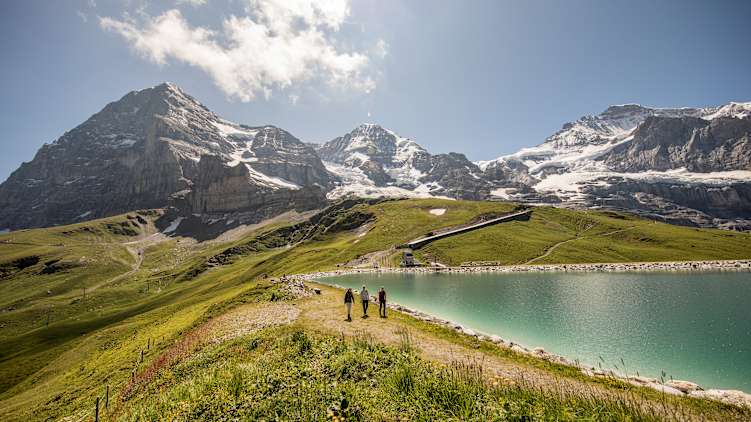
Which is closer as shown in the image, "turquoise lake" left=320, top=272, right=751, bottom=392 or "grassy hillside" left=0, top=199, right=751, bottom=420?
"grassy hillside" left=0, top=199, right=751, bottom=420

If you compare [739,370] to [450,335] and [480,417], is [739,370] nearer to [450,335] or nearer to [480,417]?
[450,335]

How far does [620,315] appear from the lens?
4225 centimetres

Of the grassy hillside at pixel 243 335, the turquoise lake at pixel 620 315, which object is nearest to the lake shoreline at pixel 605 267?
the grassy hillside at pixel 243 335

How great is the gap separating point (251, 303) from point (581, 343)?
38842 mm

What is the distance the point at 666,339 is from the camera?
1297 inches

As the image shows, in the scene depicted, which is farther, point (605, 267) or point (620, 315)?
point (605, 267)

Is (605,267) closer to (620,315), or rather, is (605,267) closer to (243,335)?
(620,315)

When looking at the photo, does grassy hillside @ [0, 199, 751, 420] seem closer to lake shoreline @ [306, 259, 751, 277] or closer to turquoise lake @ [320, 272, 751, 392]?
lake shoreline @ [306, 259, 751, 277]

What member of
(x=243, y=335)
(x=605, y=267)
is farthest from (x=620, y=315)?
(x=605, y=267)

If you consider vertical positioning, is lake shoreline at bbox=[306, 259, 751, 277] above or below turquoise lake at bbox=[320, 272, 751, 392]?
below

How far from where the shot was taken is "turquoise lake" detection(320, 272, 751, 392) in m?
27.9

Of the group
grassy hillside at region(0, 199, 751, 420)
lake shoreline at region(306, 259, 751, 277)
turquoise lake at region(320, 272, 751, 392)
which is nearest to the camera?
grassy hillside at region(0, 199, 751, 420)

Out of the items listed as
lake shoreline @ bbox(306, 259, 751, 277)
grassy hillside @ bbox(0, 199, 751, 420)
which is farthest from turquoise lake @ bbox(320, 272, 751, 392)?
grassy hillside @ bbox(0, 199, 751, 420)

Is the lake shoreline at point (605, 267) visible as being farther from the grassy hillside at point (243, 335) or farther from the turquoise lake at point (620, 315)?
the turquoise lake at point (620, 315)
